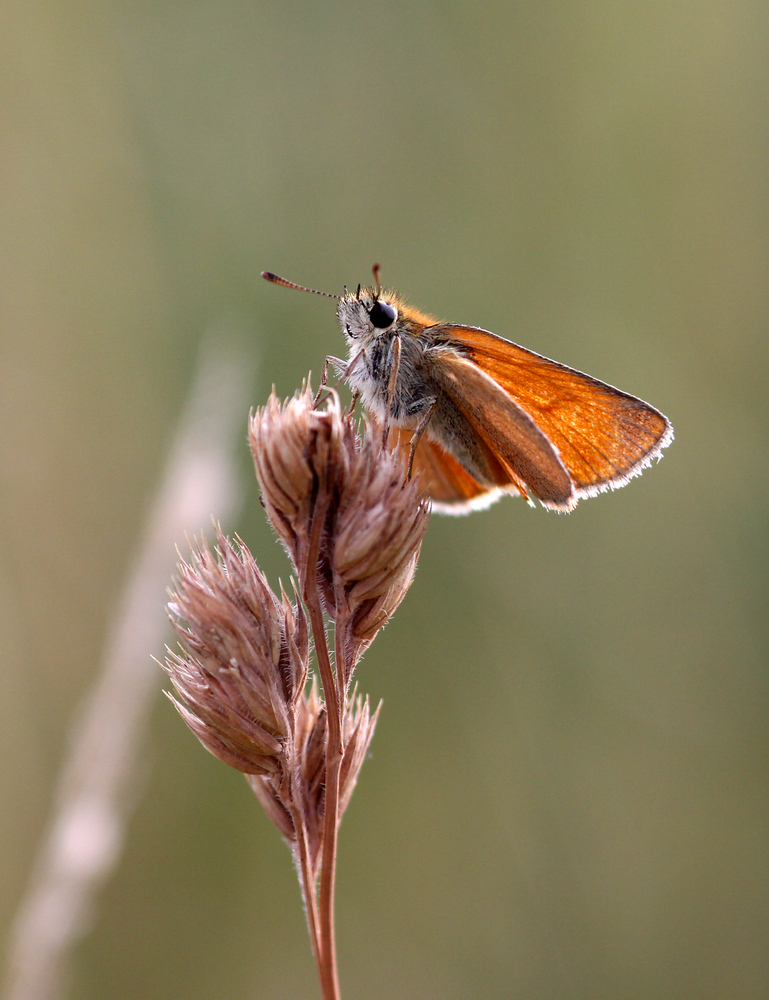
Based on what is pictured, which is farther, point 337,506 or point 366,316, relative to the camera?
point 366,316

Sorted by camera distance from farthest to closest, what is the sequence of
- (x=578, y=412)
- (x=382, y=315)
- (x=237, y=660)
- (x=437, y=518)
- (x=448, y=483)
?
(x=437, y=518) < (x=448, y=483) < (x=382, y=315) < (x=578, y=412) < (x=237, y=660)

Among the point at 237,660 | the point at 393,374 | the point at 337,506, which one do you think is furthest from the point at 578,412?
the point at 237,660

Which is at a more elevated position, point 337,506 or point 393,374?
point 393,374

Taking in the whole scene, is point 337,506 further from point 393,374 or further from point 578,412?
point 578,412

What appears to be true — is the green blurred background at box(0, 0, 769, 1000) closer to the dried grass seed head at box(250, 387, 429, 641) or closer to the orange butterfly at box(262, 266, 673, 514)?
the orange butterfly at box(262, 266, 673, 514)

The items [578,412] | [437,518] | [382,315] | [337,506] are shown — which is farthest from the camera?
[437,518]

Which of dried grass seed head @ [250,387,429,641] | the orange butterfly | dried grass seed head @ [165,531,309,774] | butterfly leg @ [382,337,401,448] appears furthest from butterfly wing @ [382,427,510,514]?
dried grass seed head @ [165,531,309,774]

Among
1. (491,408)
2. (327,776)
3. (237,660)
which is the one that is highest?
(491,408)
